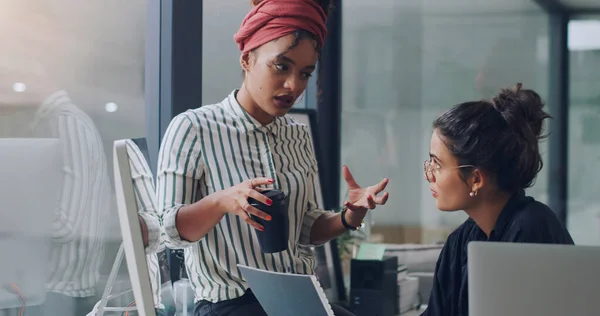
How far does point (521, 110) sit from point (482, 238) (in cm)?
33

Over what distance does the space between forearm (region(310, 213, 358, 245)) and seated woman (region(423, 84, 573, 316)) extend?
0.29 m

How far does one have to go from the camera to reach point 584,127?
14.1ft

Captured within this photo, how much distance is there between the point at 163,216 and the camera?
1.74 meters

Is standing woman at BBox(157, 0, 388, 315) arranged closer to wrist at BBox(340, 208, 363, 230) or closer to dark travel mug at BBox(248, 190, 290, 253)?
wrist at BBox(340, 208, 363, 230)

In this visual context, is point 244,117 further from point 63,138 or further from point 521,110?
point 521,110

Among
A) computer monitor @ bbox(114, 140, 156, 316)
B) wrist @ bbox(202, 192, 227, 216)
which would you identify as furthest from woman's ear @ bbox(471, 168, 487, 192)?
computer monitor @ bbox(114, 140, 156, 316)

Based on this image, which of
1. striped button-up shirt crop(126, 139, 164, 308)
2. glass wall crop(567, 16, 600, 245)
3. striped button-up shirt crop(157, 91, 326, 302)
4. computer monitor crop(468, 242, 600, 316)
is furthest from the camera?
glass wall crop(567, 16, 600, 245)

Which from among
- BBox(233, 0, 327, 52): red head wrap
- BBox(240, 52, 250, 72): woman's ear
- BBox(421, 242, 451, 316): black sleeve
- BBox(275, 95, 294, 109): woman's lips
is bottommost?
BBox(421, 242, 451, 316): black sleeve

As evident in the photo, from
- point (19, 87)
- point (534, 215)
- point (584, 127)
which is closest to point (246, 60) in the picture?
point (19, 87)

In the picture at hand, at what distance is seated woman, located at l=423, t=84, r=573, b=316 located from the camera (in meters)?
1.80

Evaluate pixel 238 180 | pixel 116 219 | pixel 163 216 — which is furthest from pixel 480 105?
pixel 116 219

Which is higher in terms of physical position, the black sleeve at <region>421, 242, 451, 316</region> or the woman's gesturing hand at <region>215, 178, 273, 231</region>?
the woman's gesturing hand at <region>215, 178, 273, 231</region>

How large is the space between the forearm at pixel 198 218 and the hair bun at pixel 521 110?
0.74m

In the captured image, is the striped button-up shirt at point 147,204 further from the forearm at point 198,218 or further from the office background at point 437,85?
the office background at point 437,85
